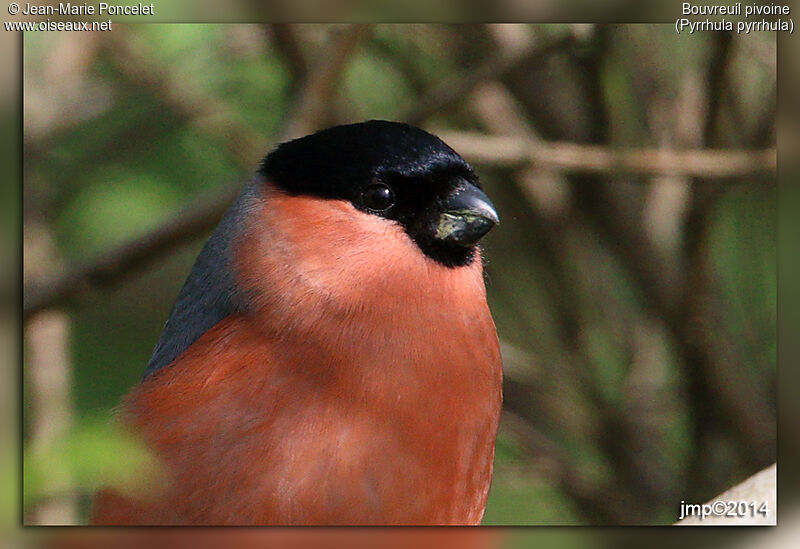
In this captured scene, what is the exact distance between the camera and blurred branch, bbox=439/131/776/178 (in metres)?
2.47

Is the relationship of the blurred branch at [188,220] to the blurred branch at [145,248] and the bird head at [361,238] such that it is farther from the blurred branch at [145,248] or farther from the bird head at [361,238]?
the bird head at [361,238]

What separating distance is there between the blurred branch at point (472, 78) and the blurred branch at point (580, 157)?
0.11 m

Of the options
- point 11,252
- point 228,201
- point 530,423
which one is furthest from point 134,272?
point 530,423

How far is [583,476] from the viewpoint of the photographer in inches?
98.1

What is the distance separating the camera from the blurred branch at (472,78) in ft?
7.56

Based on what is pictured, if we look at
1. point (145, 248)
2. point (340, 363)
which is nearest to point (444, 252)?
point (340, 363)

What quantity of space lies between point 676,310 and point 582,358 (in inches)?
11.7

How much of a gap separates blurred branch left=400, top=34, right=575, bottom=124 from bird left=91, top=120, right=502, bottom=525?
1.78 feet

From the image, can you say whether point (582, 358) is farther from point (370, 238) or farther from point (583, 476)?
point (370, 238)

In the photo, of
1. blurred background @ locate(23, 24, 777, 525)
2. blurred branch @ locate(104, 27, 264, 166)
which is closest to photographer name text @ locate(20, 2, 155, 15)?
blurred background @ locate(23, 24, 777, 525)

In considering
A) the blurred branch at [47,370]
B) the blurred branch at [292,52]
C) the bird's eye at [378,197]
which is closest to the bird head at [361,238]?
the bird's eye at [378,197]

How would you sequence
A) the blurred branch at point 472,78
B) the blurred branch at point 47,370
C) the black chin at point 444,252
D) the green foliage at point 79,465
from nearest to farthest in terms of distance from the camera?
the green foliage at point 79,465 < the blurred branch at point 47,370 < the black chin at point 444,252 < the blurred branch at point 472,78

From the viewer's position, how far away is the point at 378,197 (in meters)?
1.74

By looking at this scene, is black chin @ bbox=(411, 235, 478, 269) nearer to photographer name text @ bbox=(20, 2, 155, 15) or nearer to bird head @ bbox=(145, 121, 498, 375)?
bird head @ bbox=(145, 121, 498, 375)
